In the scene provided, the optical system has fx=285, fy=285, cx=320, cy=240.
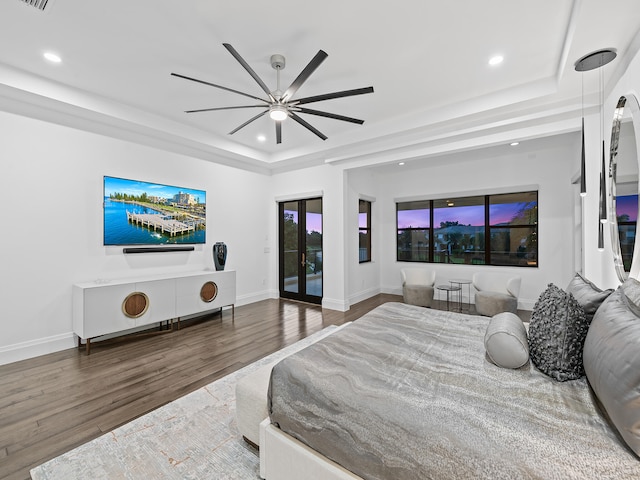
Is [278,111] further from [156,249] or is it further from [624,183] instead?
[624,183]

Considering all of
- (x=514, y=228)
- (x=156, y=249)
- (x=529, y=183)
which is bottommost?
(x=156, y=249)

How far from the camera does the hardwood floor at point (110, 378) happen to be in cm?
203

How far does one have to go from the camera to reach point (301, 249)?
6.18 meters

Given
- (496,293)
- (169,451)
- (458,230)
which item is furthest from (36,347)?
(458,230)

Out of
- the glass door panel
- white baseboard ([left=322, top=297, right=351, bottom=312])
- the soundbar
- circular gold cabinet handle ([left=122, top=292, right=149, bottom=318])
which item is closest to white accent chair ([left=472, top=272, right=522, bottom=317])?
white baseboard ([left=322, top=297, right=351, bottom=312])

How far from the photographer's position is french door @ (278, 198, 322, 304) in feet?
19.6

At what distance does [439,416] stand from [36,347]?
4.45 m

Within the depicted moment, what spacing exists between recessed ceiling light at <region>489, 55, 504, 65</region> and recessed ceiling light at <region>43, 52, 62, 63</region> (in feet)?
14.0

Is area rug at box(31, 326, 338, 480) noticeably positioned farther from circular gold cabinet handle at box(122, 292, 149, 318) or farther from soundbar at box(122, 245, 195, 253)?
soundbar at box(122, 245, 195, 253)

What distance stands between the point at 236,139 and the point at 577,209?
574 cm

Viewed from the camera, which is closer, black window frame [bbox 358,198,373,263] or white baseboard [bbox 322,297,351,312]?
white baseboard [bbox 322,297,351,312]

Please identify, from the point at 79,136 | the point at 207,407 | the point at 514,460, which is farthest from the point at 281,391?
the point at 79,136

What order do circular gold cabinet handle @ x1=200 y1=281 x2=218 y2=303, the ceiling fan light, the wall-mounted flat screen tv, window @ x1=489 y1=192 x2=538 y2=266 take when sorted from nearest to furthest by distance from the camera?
the ceiling fan light, the wall-mounted flat screen tv, circular gold cabinet handle @ x1=200 y1=281 x2=218 y2=303, window @ x1=489 y1=192 x2=538 y2=266

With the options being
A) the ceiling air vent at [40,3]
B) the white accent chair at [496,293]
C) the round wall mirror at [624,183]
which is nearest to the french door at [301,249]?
the white accent chair at [496,293]
